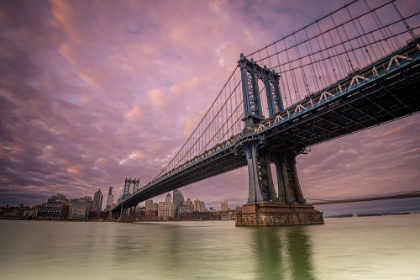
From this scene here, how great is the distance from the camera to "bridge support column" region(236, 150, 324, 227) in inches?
1144

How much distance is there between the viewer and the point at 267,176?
34.7 metres

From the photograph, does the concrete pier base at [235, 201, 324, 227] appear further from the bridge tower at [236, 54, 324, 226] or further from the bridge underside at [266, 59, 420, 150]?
the bridge underside at [266, 59, 420, 150]

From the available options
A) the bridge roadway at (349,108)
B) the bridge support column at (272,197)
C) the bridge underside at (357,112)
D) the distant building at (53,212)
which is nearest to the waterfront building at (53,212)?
A: the distant building at (53,212)

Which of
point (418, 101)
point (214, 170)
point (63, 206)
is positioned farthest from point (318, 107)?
point (63, 206)

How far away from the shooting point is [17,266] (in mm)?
5953

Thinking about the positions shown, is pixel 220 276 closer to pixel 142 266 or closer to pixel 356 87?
pixel 142 266

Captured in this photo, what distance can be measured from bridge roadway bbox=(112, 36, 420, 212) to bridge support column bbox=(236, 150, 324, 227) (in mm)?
2373

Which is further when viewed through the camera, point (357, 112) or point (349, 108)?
point (357, 112)

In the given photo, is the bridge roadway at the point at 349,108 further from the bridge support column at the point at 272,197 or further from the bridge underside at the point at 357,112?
the bridge support column at the point at 272,197

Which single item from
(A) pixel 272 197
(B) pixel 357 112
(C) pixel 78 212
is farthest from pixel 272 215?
(C) pixel 78 212

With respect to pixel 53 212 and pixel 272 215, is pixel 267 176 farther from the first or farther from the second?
pixel 53 212

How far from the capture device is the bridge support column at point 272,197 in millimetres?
29047

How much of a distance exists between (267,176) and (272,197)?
11.5ft

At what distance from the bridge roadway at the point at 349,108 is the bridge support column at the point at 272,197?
237 cm
